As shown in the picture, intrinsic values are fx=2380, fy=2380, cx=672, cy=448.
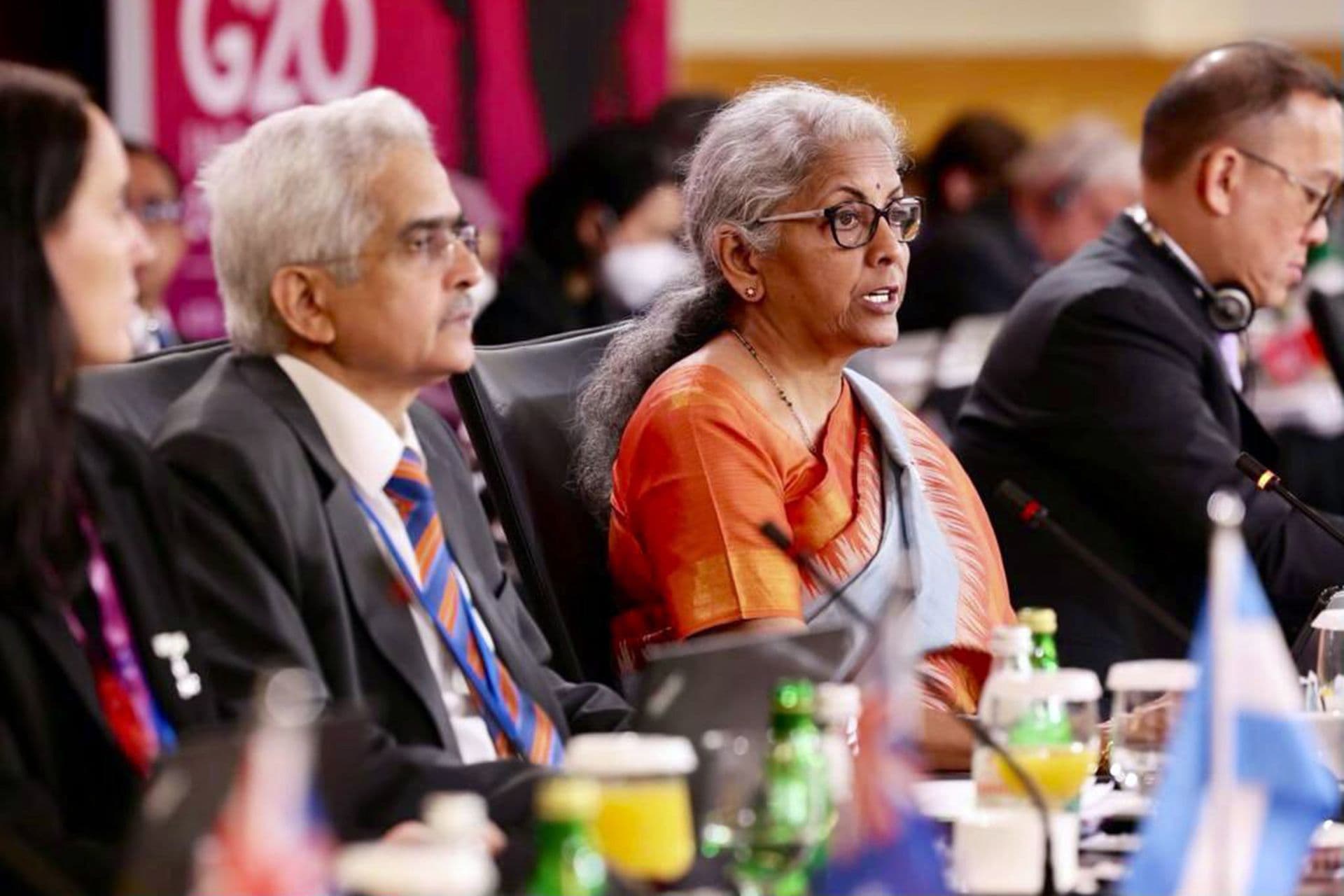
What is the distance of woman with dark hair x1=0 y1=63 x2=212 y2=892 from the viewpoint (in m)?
2.10

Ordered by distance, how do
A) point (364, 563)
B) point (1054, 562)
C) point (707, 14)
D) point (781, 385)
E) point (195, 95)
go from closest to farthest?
1. point (364, 563)
2. point (781, 385)
3. point (1054, 562)
4. point (195, 95)
5. point (707, 14)

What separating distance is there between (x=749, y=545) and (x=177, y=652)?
90 cm

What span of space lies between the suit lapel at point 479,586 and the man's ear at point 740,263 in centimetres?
58

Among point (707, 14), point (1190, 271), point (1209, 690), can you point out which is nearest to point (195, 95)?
point (1190, 271)

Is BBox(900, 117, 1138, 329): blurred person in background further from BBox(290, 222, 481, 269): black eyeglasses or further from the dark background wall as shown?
BBox(290, 222, 481, 269): black eyeglasses

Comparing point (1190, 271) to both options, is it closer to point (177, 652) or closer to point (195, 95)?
point (177, 652)

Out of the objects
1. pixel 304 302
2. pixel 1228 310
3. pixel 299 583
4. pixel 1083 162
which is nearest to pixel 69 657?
pixel 299 583

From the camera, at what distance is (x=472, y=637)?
2664 millimetres

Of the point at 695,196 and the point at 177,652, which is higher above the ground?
the point at 695,196

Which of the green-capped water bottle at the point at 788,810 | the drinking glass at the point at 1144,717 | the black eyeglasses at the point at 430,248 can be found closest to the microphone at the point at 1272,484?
the drinking glass at the point at 1144,717

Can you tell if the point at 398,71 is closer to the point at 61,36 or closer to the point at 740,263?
the point at 61,36

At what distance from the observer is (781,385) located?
3.25m

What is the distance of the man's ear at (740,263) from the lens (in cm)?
327

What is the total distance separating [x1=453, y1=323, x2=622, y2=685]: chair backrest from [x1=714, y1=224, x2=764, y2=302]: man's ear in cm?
28
